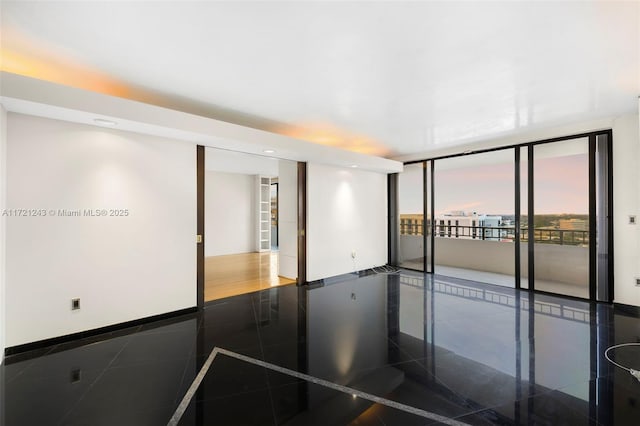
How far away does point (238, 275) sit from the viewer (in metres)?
5.73

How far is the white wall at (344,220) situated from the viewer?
207 inches

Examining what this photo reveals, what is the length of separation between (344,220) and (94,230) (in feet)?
13.7

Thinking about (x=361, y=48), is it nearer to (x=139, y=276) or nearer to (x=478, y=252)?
(x=139, y=276)

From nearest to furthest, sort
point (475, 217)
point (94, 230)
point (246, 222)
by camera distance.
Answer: point (94, 230) < point (475, 217) < point (246, 222)

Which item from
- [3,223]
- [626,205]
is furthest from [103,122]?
[626,205]

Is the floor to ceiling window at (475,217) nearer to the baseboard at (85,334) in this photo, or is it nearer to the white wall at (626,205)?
the white wall at (626,205)

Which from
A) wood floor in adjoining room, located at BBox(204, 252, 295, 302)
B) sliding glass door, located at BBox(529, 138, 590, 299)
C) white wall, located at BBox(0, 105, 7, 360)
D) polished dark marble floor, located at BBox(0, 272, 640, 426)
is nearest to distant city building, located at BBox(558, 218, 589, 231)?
sliding glass door, located at BBox(529, 138, 590, 299)

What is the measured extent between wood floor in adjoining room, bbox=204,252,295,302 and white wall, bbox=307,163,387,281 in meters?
0.89

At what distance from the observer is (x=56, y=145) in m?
2.74

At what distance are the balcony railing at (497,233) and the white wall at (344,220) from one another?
72 centimetres

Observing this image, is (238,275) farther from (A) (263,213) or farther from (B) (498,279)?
(B) (498,279)

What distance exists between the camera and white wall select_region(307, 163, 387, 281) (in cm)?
527

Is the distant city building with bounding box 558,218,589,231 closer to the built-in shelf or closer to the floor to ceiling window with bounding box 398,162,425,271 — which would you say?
the floor to ceiling window with bounding box 398,162,425,271

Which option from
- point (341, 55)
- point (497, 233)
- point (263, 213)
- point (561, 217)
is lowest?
point (497, 233)
